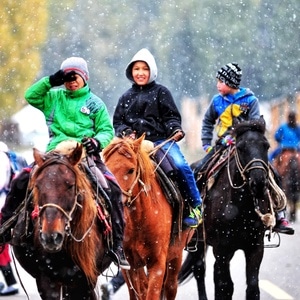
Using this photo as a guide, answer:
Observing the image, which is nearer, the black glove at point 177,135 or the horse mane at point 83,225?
the horse mane at point 83,225

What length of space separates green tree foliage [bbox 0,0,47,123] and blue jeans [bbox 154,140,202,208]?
130 ft

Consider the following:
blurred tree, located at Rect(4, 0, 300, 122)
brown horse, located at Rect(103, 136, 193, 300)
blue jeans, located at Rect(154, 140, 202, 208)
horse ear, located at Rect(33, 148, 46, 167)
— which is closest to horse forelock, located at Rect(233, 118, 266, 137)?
blue jeans, located at Rect(154, 140, 202, 208)

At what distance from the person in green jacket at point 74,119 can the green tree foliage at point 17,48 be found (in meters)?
41.3

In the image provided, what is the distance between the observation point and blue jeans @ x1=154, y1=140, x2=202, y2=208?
12922mm

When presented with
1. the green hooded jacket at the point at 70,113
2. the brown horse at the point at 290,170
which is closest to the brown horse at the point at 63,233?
the green hooded jacket at the point at 70,113

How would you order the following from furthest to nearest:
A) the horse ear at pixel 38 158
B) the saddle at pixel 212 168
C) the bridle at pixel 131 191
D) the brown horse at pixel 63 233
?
the saddle at pixel 212 168
the bridle at pixel 131 191
the horse ear at pixel 38 158
the brown horse at pixel 63 233

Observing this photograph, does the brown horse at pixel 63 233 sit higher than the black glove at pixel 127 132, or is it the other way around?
the black glove at pixel 127 132

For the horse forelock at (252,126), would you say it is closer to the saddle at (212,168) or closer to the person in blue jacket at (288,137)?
the saddle at (212,168)

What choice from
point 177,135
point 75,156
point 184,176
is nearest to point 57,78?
point 75,156

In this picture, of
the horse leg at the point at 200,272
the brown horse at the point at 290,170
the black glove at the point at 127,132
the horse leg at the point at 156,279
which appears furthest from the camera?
the brown horse at the point at 290,170

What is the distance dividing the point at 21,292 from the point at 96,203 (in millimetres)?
5346

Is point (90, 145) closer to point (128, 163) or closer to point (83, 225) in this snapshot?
point (83, 225)

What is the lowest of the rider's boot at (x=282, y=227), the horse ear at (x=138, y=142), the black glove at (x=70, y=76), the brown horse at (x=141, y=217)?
the rider's boot at (x=282, y=227)

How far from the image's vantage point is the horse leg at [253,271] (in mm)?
12969
